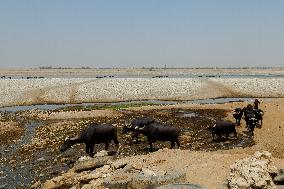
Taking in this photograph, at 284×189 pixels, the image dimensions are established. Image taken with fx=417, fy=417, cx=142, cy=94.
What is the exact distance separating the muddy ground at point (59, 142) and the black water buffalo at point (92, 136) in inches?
40.6

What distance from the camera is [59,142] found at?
27.6m

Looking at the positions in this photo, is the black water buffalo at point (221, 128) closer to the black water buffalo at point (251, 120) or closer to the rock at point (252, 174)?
the black water buffalo at point (251, 120)

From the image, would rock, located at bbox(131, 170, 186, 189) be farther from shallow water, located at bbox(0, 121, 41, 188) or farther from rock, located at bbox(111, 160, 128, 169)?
shallow water, located at bbox(0, 121, 41, 188)

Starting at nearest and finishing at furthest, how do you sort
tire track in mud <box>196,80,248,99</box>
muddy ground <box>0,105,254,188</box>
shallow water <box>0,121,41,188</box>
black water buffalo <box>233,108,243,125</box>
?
shallow water <box>0,121,41,188</box>, muddy ground <box>0,105,254,188</box>, black water buffalo <box>233,108,243,125</box>, tire track in mud <box>196,80,248,99</box>

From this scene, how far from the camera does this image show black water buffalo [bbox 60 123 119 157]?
72.9 ft

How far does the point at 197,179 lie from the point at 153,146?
10.2m

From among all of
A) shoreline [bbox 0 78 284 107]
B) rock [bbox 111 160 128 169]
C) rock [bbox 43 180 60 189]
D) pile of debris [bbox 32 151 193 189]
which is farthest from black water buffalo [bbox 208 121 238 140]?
shoreline [bbox 0 78 284 107]

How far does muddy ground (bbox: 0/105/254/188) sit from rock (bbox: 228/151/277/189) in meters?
9.62

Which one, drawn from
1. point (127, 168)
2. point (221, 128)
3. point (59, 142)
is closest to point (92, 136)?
point (59, 142)

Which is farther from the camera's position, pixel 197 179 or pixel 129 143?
pixel 129 143

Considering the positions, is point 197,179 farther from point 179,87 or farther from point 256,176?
point 179,87

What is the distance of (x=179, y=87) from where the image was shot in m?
77.1

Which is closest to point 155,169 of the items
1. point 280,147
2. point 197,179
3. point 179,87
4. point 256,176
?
point 197,179

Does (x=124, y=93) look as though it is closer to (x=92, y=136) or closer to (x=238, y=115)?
(x=238, y=115)
